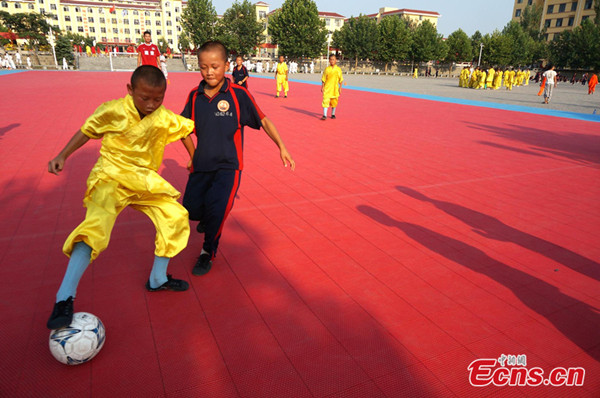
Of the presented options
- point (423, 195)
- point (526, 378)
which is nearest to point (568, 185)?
point (423, 195)

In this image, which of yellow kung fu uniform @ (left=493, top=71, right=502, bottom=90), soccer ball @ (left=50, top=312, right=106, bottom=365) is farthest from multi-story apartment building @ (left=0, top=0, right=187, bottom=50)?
soccer ball @ (left=50, top=312, right=106, bottom=365)

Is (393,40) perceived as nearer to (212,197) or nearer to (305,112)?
(305,112)

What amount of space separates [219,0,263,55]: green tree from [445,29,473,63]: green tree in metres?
32.6

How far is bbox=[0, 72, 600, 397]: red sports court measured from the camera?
2291 millimetres

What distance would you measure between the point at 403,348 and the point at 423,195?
134 inches

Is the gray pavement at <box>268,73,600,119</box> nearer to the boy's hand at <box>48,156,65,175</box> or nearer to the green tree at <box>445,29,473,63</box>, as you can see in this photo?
the boy's hand at <box>48,156,65,175</box>

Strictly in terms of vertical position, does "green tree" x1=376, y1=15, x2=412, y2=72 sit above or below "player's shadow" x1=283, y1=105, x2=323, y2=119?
above

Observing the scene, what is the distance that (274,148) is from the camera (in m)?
8.26

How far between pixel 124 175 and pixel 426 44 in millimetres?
68619

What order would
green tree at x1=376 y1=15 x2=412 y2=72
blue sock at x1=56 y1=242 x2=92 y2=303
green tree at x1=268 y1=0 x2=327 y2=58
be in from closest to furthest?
blue sock at x1=56 y1=242 x2=92 y2=303 < green tree at x1=268 y1=0 x2=327 y2=58 < green tree at x1=376 y1=15 x2=412 y2=72

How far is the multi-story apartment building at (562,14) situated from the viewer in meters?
63.9

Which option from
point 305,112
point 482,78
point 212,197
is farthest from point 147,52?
point 482,78

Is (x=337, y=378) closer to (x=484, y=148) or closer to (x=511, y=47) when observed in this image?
(x=484, y=148)

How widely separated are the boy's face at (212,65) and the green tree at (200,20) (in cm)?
6555
